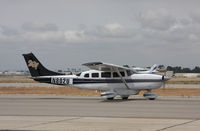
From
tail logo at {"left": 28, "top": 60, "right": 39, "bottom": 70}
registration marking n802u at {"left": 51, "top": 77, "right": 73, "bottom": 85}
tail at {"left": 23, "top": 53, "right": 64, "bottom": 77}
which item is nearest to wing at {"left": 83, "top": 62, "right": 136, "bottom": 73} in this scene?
registration marking n802u at {"left": 51, "top": 77, "right": 73, "bottom": 85}

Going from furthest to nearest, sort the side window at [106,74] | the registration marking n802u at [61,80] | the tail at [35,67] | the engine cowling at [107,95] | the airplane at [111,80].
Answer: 1. the tail at [35,67]
2. the registration marking n802u at [61,80]
3. the side window at [106,74]
4. the airplane at [111,80]
5. the engine cowling at [107,95]

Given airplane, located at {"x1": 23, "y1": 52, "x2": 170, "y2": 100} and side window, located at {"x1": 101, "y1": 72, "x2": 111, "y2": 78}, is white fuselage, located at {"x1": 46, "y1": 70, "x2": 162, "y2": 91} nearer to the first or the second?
airplane, located at {"x1": 23, "y1": 52, "x2": 170, "y2": 100}

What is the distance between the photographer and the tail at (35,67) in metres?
30.5

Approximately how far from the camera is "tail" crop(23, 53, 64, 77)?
100 ft

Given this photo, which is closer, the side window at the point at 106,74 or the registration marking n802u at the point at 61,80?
the side window at the point at 106,74

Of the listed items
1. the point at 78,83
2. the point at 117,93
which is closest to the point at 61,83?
the point at 78,83

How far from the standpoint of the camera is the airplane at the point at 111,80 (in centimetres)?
2773

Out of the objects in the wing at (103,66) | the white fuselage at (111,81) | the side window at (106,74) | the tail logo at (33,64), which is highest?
the tail logo at (33,64)

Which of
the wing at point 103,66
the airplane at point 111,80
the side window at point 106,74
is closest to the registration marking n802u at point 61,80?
the airplane at point 111,80

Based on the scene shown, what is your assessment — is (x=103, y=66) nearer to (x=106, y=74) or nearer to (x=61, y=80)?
(x=106, y=74)

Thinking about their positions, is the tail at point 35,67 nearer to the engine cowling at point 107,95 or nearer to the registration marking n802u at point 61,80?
the registration marking n802u at point 61,80

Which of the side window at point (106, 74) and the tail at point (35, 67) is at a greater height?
the tail at point (35, 67)

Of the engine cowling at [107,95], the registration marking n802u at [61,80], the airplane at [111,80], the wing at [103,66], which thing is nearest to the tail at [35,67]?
the airplane at [111,80]

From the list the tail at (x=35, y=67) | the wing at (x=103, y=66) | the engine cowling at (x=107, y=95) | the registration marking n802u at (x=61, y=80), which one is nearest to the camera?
the wing at (x=103, y=66)
